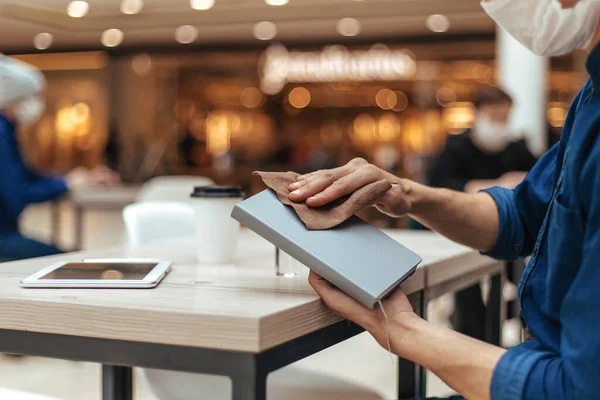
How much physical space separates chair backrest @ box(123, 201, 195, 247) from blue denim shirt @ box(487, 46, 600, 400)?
1432mm

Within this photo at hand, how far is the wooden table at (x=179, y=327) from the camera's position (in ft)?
2.79

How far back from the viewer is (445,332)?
0.93m

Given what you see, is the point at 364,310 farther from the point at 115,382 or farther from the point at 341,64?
the point at 341,64

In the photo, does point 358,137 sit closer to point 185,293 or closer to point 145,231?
point 145,231

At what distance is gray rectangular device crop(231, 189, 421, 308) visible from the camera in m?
0.93

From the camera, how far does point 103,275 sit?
112 cm

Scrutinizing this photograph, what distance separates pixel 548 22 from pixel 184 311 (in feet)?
2.09

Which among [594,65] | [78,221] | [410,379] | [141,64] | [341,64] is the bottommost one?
[78,221]

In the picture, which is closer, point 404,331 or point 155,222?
point 404,331

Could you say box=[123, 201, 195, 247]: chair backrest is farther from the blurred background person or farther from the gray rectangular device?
the blurred background person

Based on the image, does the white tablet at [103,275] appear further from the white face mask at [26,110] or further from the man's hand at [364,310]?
the white face mask at [26,110]

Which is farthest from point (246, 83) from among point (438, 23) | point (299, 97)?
point (438, 23)

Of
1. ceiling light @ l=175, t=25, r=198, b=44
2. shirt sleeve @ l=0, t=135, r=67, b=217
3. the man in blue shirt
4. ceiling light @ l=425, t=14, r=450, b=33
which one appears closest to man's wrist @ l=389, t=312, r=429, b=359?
the man in blue shirt

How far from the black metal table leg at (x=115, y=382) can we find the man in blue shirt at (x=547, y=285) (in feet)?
1.03
